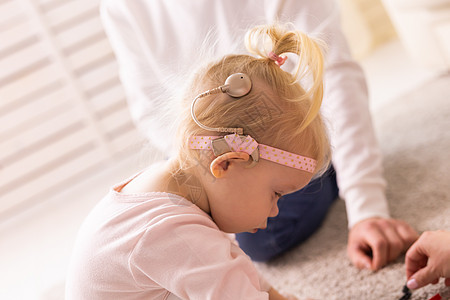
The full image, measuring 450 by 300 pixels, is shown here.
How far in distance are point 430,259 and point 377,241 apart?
0.14 m

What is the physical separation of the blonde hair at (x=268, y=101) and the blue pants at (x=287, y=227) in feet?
1.21

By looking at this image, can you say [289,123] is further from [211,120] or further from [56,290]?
[56,290]

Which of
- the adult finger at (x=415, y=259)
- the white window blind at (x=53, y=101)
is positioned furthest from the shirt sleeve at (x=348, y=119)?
the white window blind at (x=53, y=101)

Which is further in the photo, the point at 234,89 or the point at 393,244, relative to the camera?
the point at 393,244

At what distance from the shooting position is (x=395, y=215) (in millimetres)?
1124

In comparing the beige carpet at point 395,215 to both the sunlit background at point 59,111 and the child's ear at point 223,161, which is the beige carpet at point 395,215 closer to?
the child's ear at point 223,161

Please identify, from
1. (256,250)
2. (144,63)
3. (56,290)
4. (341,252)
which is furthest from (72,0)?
(341,252)

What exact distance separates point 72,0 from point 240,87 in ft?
5.24

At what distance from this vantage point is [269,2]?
1137mm

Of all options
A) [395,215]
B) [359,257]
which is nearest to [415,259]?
[359,257]

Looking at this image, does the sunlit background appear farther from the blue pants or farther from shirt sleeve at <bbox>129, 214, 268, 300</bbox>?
shirt sleeve at <bbox>129, 214, 268, 300</bbox>

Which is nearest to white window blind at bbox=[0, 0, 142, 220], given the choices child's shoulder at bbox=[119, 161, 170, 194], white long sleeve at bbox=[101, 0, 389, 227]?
white long sleeve at bbox=[101, 0, 389, 227]

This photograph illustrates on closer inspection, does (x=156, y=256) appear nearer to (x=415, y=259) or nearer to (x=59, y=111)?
(x=415, y=259)

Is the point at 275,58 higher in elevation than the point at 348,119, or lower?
higher
